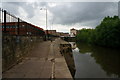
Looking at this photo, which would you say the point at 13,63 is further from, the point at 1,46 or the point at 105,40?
the point at 105,40

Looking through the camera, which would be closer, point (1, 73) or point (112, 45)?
point (1, 73)

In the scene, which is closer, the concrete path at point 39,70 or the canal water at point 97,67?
the concrete path at point 39,70

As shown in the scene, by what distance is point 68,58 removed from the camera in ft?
45.0

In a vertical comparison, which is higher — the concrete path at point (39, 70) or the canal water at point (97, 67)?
the concrete path at point (39, 70)

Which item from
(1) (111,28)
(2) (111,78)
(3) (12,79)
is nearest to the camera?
(3) (12,79)

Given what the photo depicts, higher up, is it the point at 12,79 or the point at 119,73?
the point at 12,79

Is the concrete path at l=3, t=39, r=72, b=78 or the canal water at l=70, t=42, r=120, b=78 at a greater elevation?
the concrete path at l=3, t=39, r=72, b=78

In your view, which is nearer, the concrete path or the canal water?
the concrete path

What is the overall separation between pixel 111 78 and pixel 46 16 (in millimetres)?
22672

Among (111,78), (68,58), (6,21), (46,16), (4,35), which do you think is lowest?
(111,78)

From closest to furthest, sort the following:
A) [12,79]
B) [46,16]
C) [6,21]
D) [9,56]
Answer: [12,79]
[9,56]
[6,21]
[46,16]

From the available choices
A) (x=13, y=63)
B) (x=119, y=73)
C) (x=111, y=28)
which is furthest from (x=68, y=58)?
(x=111, y=28)

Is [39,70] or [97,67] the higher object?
[39,70]

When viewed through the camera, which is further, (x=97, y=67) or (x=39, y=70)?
(x=97, y=67)
